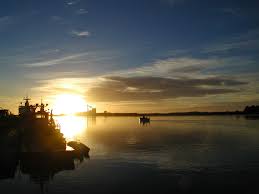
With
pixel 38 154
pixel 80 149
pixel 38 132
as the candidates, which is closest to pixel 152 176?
pixel 38 154

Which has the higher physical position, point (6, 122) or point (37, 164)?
point (6, 122)

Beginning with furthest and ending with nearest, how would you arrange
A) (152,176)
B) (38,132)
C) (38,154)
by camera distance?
(38,132)
(38,154)
(152,176)

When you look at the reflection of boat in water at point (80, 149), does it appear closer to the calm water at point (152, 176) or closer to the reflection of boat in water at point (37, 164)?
the calm water at point (152, 176)

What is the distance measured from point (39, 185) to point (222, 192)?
25415 mm

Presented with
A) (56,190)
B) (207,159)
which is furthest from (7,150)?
(207,159)

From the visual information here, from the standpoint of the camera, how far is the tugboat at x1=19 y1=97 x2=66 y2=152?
70.3 m

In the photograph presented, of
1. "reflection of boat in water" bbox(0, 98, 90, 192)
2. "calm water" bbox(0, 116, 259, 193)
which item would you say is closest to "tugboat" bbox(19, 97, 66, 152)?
"reflection of boat in water" bbox(0, 98, 90, 192)

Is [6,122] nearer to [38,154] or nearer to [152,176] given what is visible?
[38,154]

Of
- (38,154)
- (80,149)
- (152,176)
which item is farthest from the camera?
(80,149)

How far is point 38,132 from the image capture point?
273 feet

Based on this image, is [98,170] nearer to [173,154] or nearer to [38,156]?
[38,156]

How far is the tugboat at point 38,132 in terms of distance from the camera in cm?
7035

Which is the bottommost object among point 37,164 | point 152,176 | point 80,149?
point 152,176

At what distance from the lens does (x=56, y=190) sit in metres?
42.2
